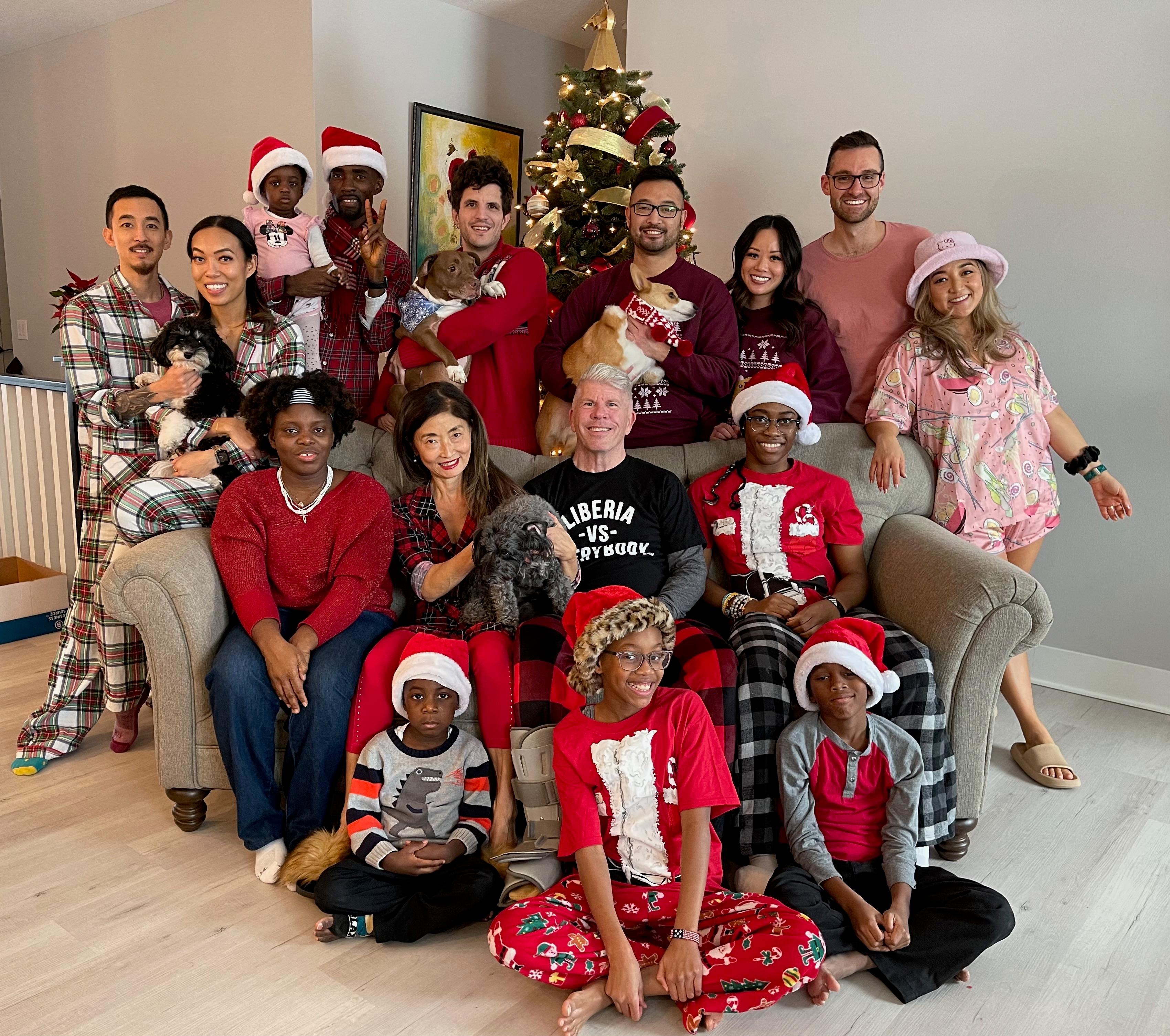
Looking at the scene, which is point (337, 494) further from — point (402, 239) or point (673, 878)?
point (402, 239)

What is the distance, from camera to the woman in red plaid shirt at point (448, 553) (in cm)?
221

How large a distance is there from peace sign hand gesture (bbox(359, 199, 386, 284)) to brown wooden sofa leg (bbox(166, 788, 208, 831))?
5.03ft

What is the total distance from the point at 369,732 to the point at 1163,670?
2.70m

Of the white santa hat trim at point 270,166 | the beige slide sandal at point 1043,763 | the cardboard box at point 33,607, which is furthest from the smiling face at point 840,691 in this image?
the cardboard box at point 33,607

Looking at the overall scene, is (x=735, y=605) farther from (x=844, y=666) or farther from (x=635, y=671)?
(x=635, y=671)

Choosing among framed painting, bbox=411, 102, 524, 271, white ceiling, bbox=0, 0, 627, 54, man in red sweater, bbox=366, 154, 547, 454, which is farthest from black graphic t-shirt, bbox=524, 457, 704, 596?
white ceiling, bbox=0, 0, 627, 54

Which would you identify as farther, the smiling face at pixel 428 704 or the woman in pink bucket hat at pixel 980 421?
the woman in pink bucket hat at pixel 980 421

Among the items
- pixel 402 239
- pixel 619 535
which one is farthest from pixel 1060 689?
pixel 402 239

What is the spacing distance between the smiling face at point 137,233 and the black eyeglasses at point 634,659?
1.75 m

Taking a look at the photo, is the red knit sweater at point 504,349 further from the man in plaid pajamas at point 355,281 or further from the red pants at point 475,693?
the red pants at point 475,693

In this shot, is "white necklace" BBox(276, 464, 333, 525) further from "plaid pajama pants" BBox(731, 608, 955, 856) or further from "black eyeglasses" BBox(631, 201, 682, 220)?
"black eyeglasses" BBox(631, 201, 682, 220)

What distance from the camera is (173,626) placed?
2.27 metres

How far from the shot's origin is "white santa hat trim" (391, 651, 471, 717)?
2.08m

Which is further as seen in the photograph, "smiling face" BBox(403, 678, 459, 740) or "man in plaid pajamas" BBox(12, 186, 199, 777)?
"man in plaid pajamas" BBox(12, 186, 199, 777)
